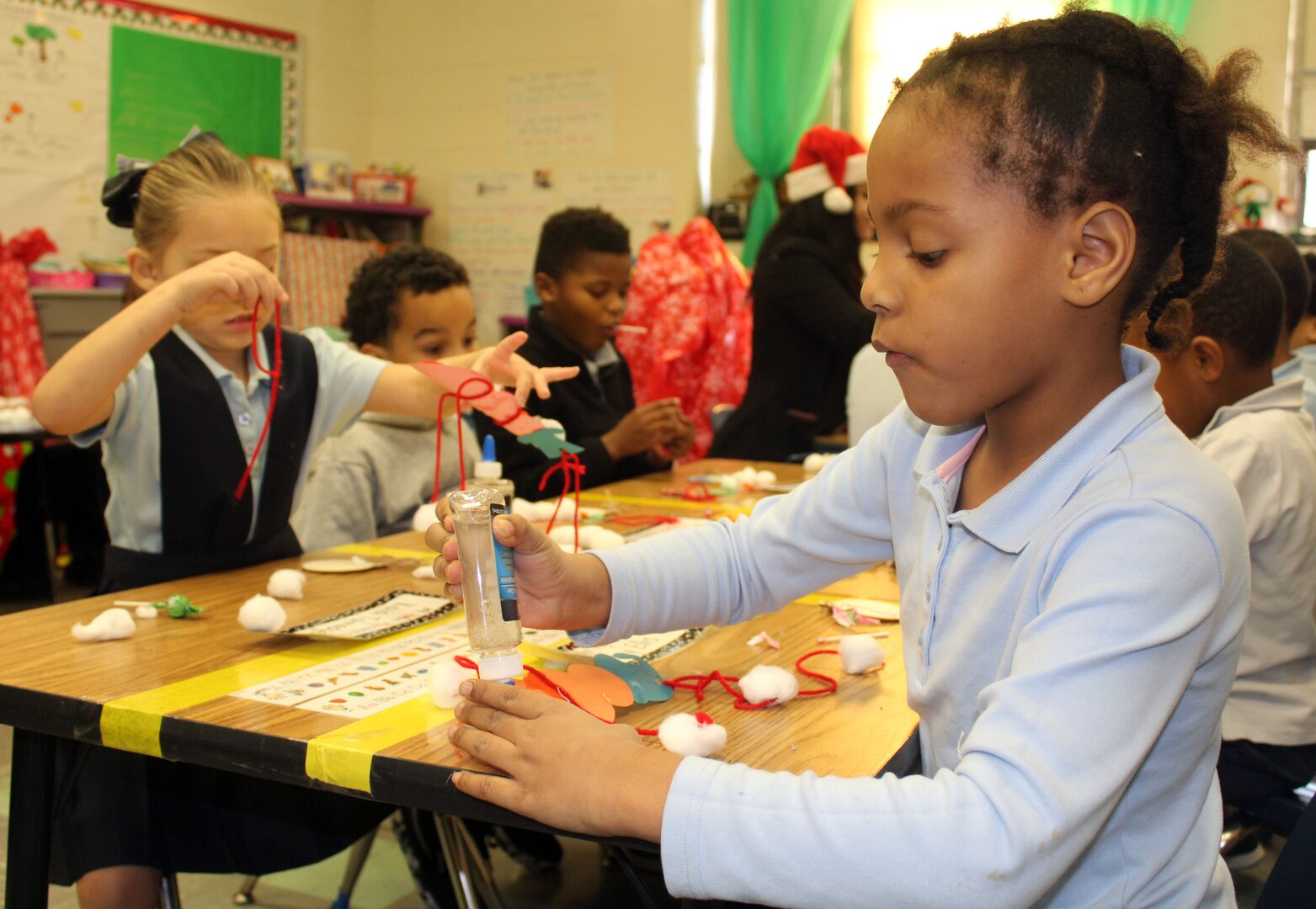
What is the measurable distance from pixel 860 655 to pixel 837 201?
→ 245 centimetres

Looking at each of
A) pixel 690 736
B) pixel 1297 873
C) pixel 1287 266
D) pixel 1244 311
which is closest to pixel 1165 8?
pixel 1287 266

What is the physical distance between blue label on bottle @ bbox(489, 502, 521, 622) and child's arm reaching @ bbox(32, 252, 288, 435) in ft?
2.11

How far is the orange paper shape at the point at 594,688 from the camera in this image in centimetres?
98

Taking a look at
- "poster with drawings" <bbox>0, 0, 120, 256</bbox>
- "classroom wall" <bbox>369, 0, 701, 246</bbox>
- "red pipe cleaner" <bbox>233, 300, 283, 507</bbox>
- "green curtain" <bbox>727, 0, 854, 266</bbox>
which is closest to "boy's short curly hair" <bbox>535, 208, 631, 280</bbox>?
"red pipe cleaner" <bbox>233, 300, 283, 507</bbox>

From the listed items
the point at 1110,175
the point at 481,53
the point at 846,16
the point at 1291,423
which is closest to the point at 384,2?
the point at 481,53

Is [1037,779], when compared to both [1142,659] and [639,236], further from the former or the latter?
[639,236]

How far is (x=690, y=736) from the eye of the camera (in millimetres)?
897

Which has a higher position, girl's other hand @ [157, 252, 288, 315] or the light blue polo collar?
girl's other hand @ [157, 252, 288, 315]

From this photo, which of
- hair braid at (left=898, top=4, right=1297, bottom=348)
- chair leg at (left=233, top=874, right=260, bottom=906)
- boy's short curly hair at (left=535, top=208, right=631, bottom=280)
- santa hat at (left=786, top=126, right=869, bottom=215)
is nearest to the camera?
hair braid at (left=898, top=4, right=1297, bottom=348)

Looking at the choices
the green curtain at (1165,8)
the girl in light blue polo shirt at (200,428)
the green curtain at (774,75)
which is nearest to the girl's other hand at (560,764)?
the girl in light blue polo shirt at (200,428)

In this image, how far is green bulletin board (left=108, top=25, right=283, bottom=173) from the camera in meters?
5.29

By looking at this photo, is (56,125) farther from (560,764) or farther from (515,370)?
(560,764)

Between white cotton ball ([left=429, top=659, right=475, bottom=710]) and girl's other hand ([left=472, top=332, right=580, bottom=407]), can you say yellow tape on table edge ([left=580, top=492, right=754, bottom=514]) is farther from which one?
white cotton ball ([left=429, top=659, right=475, bottom=710])

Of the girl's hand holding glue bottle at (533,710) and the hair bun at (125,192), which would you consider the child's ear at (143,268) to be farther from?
the girl's hand holding glue bottle at (533,710)
